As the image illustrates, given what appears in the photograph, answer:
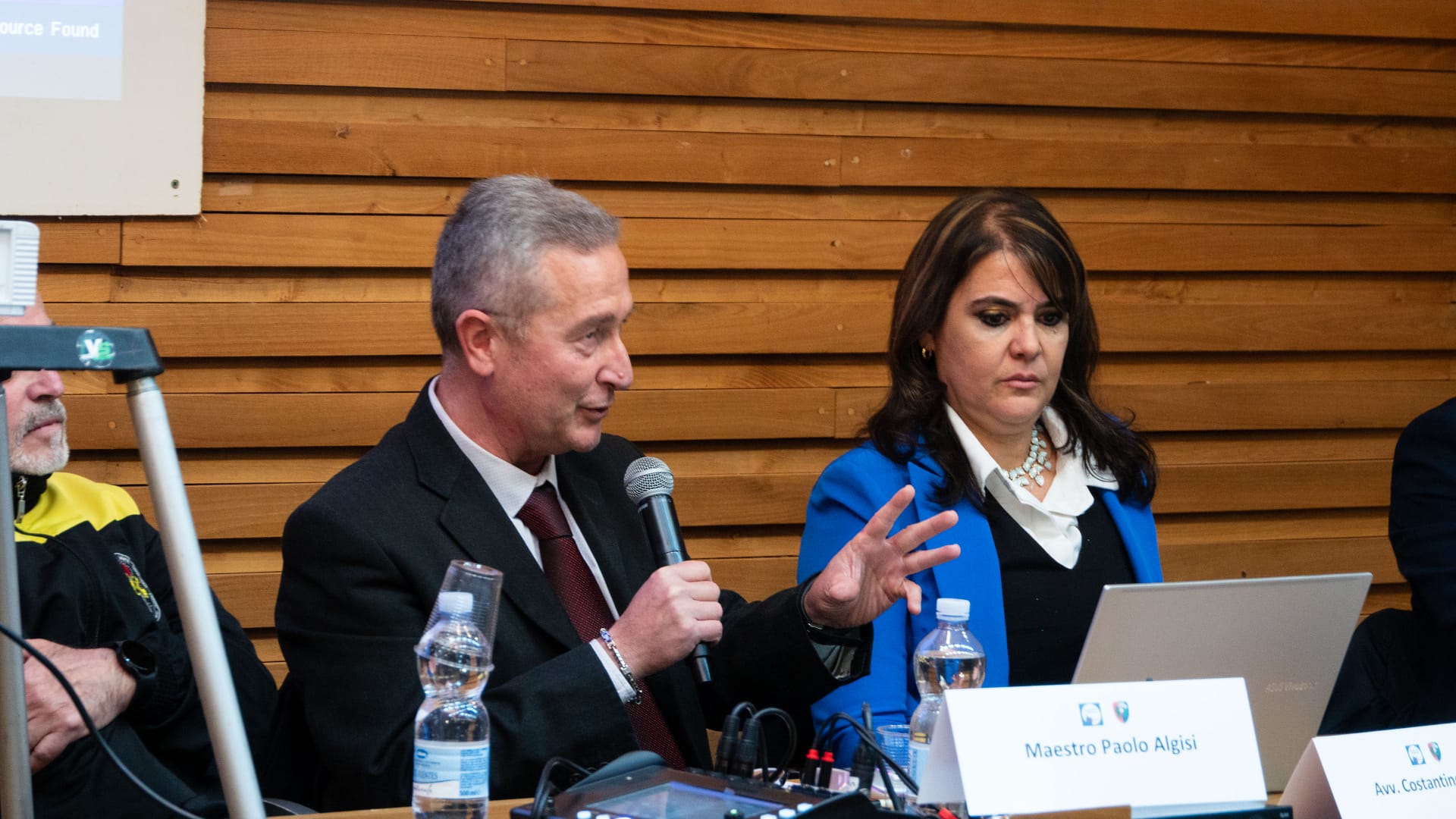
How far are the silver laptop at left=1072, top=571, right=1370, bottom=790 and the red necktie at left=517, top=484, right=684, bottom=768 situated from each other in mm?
758

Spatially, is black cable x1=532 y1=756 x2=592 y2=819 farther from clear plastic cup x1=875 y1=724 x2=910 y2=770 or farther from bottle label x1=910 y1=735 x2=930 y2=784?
clear plastic cup x1=875 y1=724 x2=910 y2=770

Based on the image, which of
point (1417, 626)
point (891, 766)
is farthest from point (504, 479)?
point (1417, 626)

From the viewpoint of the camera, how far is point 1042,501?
2.64 metres

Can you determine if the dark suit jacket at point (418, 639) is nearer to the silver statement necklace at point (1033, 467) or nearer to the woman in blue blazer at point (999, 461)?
the woman in blue blazer at point (999, 461)

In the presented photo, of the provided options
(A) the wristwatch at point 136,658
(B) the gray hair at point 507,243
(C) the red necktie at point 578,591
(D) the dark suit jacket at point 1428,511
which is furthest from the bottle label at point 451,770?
(D) the dark suit jacket at point 1428,511

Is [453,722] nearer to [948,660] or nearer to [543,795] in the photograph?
[543,795]

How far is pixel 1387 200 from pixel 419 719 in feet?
11.0

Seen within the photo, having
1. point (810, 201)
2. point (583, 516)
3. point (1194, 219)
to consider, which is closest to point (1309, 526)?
point (1194, 219)

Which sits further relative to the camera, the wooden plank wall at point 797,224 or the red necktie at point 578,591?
the wooden plank wall at point 797,224

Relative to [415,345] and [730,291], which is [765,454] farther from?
[415,345]

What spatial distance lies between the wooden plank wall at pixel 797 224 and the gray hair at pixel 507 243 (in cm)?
104

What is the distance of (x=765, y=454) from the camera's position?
11.6 feet

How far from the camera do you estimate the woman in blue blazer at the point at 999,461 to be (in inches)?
96.5

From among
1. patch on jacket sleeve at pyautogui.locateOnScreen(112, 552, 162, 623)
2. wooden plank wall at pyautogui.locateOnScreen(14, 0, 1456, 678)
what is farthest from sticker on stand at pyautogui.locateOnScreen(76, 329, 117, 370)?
wooden plank wall at pyautogui.locateOnScreen(14, 0, 1456, 678)
